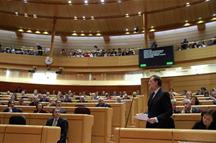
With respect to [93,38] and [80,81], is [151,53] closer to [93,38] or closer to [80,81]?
[80,81]

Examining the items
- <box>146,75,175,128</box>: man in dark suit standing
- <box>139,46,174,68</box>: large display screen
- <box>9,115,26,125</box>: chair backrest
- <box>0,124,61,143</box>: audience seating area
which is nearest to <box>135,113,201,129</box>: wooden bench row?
<box>146,75,175,128</box>: man in dark suit standing

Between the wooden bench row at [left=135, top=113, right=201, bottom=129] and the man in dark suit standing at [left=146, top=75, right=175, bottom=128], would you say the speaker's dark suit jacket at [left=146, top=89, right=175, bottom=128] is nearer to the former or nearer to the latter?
the man in dark suit standing at [left=146, top=75, right=175, bottom=128]

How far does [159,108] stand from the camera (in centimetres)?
334

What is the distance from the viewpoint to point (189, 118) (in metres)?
4.44

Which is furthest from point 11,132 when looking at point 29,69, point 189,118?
point 29,69

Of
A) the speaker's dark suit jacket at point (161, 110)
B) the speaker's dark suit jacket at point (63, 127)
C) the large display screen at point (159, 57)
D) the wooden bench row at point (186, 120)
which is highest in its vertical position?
the large display screen at point (159, 57)

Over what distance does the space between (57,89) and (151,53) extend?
651 cm

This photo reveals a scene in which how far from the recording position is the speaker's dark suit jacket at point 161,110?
3253 mm

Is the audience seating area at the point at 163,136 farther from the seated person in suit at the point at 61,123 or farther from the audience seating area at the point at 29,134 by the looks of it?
the seated person in suit at the point at 61,123

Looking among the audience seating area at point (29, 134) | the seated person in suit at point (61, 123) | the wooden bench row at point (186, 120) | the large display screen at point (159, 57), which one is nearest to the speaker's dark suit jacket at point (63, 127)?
the seated person in suit at point (61, 123)

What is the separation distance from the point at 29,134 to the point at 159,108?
165 centimetres

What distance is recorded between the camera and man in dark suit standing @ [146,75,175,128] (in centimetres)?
324

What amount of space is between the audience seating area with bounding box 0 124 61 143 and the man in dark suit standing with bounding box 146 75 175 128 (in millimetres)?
1193

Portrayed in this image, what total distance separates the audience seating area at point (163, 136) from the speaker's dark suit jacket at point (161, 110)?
1.47 feet
